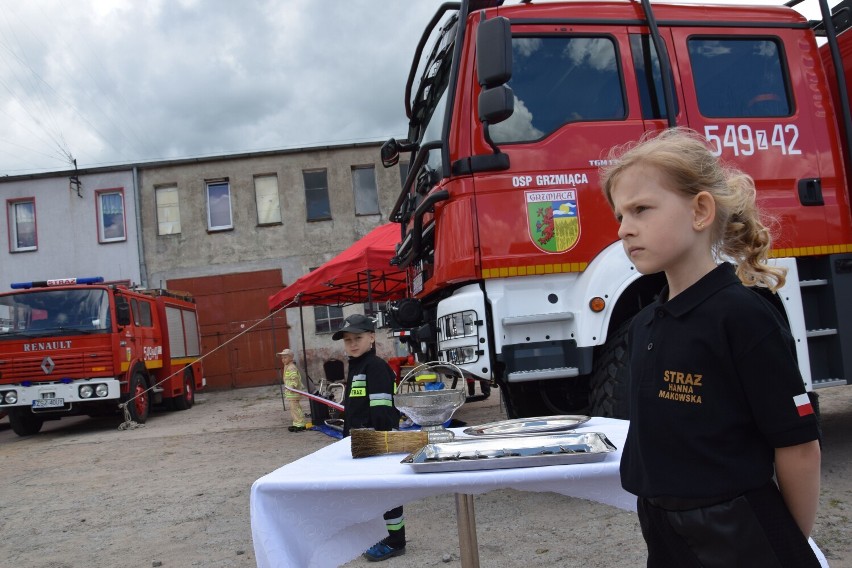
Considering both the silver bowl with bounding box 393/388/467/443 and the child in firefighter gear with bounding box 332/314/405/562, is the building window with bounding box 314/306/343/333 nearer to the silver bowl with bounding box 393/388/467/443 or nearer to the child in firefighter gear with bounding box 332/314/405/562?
the child in firefighter gear with bounding box 332/314/405/562

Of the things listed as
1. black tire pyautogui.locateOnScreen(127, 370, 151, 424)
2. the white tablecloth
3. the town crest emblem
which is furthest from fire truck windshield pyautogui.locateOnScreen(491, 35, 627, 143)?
black tire pyautogui.locateOnScreen(127, 370, 151, 424)

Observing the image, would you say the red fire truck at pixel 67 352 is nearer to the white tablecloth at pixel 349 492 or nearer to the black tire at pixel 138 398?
the black tire at pixel 138 398

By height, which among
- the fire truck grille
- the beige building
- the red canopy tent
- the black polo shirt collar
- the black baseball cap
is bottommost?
the black polo shirt collar

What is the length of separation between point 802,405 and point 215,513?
4.98 m

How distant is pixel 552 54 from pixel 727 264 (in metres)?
3.11

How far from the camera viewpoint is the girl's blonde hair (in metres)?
1.44

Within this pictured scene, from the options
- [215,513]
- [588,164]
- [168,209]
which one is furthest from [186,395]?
[588,164]

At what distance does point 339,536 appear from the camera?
1969 mm

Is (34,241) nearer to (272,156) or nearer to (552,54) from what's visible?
(272,156)

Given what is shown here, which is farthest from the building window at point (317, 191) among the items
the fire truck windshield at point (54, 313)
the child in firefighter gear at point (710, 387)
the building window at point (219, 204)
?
the child in firefighter gear at point (710, 387)

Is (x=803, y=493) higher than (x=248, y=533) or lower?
higher

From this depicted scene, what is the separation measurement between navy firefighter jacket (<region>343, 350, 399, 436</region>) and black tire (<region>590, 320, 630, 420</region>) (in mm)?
1200

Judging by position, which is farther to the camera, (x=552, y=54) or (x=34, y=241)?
(x=34, y=241)

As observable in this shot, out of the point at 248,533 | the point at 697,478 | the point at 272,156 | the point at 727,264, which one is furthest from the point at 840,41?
the point at 272,156
